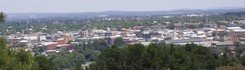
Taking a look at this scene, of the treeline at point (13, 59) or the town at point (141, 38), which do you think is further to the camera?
the town at point (141, 38)

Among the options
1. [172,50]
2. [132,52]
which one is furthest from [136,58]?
[172,50]

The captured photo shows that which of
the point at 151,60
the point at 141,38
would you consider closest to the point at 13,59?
the point at 151,60

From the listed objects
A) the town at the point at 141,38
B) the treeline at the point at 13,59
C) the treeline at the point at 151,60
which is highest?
the treeline at the point at 13,59

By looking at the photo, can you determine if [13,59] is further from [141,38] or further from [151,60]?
[141,38]

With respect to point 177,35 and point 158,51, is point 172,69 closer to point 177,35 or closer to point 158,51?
point 158,51

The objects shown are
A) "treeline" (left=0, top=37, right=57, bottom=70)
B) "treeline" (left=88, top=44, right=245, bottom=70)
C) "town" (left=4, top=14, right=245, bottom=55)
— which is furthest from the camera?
"town" (left=4, top=14, right=245, bottom=55)

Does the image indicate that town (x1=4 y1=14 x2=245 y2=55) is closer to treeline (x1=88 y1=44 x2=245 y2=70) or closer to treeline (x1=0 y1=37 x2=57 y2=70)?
treeline (x1=88 y1=44 x2=245 y2=70)

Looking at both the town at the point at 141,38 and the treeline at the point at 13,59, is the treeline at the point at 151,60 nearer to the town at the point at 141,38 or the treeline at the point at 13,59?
the treeline at the point at 13,59

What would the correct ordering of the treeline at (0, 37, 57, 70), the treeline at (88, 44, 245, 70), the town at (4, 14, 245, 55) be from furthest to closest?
the town at (4, 14, 245, 55) < the treeline at (88, 44, 245, 70) < the treeline at (0, 37, 57, 70)

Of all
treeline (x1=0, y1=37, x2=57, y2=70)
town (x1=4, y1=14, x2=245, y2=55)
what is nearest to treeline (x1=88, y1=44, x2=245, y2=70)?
treeline (x1=0, y1=37, x2=57, y2=70)

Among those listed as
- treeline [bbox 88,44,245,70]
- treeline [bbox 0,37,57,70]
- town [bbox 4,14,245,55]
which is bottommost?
town [bbox 4,14,245,55]

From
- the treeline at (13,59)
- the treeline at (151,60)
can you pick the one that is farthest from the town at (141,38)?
the treeline at (13,59)

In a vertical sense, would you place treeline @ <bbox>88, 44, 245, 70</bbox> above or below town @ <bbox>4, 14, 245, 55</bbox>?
above
